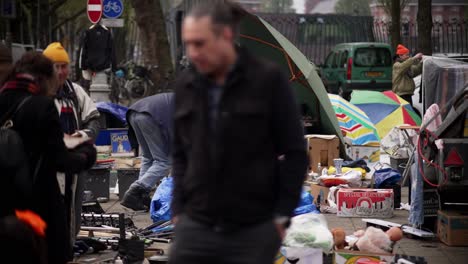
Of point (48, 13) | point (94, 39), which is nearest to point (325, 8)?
point (48, 13)

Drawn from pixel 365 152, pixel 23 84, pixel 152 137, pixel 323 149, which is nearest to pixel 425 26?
pixel 365 152

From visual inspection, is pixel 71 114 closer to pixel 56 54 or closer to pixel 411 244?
pixel 56 54

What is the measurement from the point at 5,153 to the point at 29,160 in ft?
1.19

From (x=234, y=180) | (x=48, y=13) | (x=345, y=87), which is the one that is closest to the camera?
(x=234, y=180)

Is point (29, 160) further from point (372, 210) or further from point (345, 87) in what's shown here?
point (345, 87)

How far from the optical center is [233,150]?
449cm

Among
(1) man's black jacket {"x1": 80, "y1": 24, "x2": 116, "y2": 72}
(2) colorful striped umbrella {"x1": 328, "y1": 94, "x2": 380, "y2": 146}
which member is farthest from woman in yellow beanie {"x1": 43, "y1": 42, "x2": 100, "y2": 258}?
(1) man's black jacket {"x1": 80, "y1": 24, "x2": 116, "y2": 72}

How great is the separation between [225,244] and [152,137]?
701 centimetres

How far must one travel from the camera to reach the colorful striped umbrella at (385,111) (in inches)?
672

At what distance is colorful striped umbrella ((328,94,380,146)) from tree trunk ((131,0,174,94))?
7.94 m

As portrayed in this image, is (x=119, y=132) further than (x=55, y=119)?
Yes

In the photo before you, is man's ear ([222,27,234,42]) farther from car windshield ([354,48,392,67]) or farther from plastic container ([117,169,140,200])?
car windshield ([354,48,392,67])

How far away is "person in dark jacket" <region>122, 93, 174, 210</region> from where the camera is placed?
11.4 meters

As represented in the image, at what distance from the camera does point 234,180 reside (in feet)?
14.7
